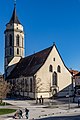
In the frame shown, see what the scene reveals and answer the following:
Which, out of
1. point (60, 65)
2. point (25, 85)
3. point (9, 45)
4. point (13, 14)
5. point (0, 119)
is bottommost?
point (0, 119)

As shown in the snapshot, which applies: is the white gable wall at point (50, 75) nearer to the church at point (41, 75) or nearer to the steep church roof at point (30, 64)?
the church at point (41, 75)

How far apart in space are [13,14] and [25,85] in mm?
27091

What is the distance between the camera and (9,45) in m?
79.1

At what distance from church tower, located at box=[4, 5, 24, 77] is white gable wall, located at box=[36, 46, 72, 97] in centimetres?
1704

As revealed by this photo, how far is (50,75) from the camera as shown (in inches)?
2539

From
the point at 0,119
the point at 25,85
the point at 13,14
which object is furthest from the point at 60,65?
the point at 0,119

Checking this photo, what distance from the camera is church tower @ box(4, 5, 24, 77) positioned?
7869 cm

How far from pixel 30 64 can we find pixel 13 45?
1146 centimetres

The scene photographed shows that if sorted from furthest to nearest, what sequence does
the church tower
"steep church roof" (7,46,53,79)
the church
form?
the church tower → "steep church roof" (7,46,53,79) → the church

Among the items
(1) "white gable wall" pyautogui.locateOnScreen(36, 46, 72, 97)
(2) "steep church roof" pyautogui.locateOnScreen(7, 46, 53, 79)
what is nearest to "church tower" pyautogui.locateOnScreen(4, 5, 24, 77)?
(2) "steep church roof" pyautogui.locateOnScreen(7, 46, 53, 79)

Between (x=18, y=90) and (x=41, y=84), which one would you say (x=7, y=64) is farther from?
(x=41, y=84)

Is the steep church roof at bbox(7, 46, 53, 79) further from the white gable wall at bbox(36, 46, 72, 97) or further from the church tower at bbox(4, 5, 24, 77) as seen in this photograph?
the church tower at bbox(4, 5, 24, 77)

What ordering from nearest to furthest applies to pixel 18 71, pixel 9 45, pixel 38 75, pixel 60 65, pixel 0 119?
pixel 0 119, pixel 38 75, pixel 60 65, pixel 18 71, pixel 9 45

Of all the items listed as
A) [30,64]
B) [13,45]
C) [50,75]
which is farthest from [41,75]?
[13,45]
